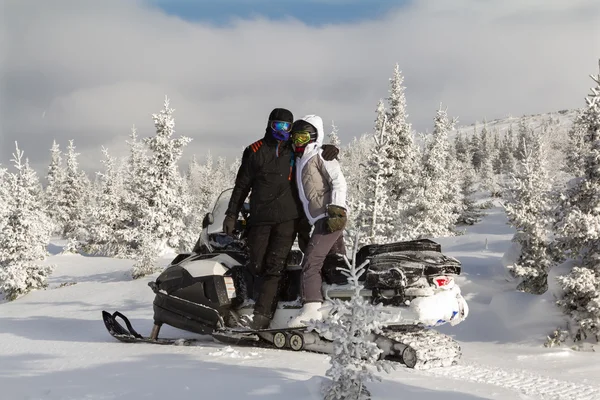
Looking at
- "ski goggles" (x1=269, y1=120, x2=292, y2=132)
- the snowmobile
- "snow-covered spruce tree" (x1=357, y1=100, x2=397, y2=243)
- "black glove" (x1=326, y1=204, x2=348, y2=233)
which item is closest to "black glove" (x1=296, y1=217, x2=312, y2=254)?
the snowmobile

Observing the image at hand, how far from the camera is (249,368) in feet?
15.0

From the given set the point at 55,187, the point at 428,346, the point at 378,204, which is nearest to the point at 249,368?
the point at 428,346

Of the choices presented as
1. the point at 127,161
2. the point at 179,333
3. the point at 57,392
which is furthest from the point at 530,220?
the point at 127,161

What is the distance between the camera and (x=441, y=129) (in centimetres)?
3069

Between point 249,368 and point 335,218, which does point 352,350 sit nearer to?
point 249,368

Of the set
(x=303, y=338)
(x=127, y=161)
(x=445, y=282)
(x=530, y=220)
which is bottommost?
(x=303, y=338)

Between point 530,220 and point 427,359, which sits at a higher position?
point 530,220

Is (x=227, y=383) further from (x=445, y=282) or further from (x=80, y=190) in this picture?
(x=80, y=190)

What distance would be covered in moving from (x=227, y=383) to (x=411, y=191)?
2589 centimetres

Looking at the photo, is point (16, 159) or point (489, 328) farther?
point (16, 159)

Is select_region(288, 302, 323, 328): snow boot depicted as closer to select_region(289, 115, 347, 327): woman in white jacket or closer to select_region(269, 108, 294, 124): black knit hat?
select_region(289, 115, 347, 327): woman in white jacket

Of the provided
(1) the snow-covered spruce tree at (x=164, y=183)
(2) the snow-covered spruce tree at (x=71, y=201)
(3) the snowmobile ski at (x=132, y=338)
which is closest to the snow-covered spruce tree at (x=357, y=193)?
(3) the snowmobile ski at (x=132, y=338)

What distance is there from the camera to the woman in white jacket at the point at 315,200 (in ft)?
18.1

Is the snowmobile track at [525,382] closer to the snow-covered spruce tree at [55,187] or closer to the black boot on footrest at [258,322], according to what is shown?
the black boot on footrest at [258,322]
